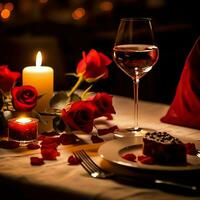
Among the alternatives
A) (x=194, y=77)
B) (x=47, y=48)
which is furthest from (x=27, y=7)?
(x=194, y=77)

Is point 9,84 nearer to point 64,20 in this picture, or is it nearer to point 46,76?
point 46,76

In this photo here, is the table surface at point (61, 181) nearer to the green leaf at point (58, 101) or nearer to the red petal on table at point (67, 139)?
the red petal on table at point (67, 139)

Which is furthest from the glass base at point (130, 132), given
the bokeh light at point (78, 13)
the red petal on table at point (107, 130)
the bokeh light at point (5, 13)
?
the bokeh light at point (78, 13)

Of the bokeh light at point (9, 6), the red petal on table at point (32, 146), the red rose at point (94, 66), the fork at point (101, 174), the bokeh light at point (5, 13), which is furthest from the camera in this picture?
the bokeh light at point (9, 6)

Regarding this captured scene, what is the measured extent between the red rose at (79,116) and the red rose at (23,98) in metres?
0.08

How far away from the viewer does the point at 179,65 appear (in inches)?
165

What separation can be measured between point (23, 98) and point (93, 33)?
3884 millimetres

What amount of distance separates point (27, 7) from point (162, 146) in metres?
4.62

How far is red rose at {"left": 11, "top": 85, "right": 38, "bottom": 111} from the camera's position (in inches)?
47.4

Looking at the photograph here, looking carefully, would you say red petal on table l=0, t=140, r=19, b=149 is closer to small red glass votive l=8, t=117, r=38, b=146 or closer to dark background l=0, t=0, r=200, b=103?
small red glass votive l=8, t=117, r=38, b=146

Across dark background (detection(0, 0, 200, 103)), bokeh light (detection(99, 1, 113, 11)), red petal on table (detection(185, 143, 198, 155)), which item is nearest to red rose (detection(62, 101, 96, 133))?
red petal on table (detection(185, 143, 198, 155))

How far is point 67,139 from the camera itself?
118 cm

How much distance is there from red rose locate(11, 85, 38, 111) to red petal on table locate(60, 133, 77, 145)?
10 cm

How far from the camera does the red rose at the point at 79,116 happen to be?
3.83 feet
